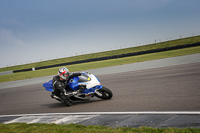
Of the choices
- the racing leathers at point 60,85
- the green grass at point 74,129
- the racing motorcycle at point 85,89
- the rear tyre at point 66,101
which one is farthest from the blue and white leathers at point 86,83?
the green grass at point 74,129

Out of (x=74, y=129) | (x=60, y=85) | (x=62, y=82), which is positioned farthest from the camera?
(x=62, y=82)

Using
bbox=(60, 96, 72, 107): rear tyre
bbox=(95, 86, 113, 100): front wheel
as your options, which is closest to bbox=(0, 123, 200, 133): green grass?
bbox=(60, 96, 72, 107): rear tyre

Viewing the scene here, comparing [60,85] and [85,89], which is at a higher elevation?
[60,85]

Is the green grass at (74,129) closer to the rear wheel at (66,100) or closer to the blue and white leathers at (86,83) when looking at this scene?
the rear wheel at (66,100)

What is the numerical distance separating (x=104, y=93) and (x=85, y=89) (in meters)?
0.74

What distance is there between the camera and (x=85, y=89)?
8.45 m

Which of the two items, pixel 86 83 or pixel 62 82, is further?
pixel 62 82

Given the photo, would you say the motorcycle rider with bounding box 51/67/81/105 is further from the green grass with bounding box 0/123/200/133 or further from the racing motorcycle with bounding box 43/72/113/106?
the green grass with bounding box 0/123/200/133

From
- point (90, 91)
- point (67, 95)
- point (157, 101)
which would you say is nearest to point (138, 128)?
point (157, 101)

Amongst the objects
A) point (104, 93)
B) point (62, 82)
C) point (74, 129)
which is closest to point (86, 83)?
point (104, 93)

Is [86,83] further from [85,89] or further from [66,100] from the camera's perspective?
[66,100]

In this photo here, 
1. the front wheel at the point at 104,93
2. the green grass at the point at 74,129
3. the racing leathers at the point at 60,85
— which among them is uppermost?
the racing leathers at the point at 60,85

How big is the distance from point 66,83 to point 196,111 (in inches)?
189

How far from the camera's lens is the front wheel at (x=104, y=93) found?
28.0 ft
